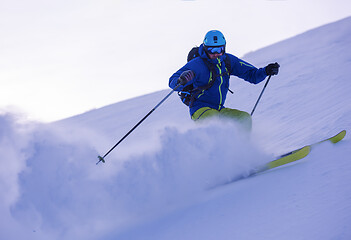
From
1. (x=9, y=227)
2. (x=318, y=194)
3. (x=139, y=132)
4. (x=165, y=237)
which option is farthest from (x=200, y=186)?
(x=139, y=132)

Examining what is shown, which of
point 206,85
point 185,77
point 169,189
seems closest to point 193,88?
point 206,85

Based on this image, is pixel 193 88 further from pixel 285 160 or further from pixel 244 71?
pixel 285 160

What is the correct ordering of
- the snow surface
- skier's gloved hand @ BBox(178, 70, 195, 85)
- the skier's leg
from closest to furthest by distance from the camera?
the snow surface, skier's gloved hand @ BBox(178, 70, 195, 85), the skier's leg

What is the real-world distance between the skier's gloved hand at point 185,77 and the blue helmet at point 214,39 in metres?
0.50

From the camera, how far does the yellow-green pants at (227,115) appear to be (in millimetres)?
5027

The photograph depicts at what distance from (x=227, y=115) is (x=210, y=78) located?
0.57m

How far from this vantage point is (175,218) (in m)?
3.60

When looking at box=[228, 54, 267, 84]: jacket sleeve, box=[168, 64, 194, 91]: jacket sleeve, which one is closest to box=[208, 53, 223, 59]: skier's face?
box=[168, 64, 194, 91]: jacket sleeve

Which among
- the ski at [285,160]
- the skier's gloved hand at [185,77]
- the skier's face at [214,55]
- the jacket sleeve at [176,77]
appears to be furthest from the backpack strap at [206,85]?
the ski at [285,160]

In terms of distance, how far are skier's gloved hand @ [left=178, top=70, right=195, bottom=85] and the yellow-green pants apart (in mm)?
565

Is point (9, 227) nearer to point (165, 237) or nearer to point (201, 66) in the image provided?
point (165, 237)

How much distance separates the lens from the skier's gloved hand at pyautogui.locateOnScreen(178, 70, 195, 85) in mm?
4703

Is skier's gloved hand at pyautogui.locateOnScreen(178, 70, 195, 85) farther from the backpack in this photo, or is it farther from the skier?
the backpack

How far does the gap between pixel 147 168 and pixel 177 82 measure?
1.26 m
